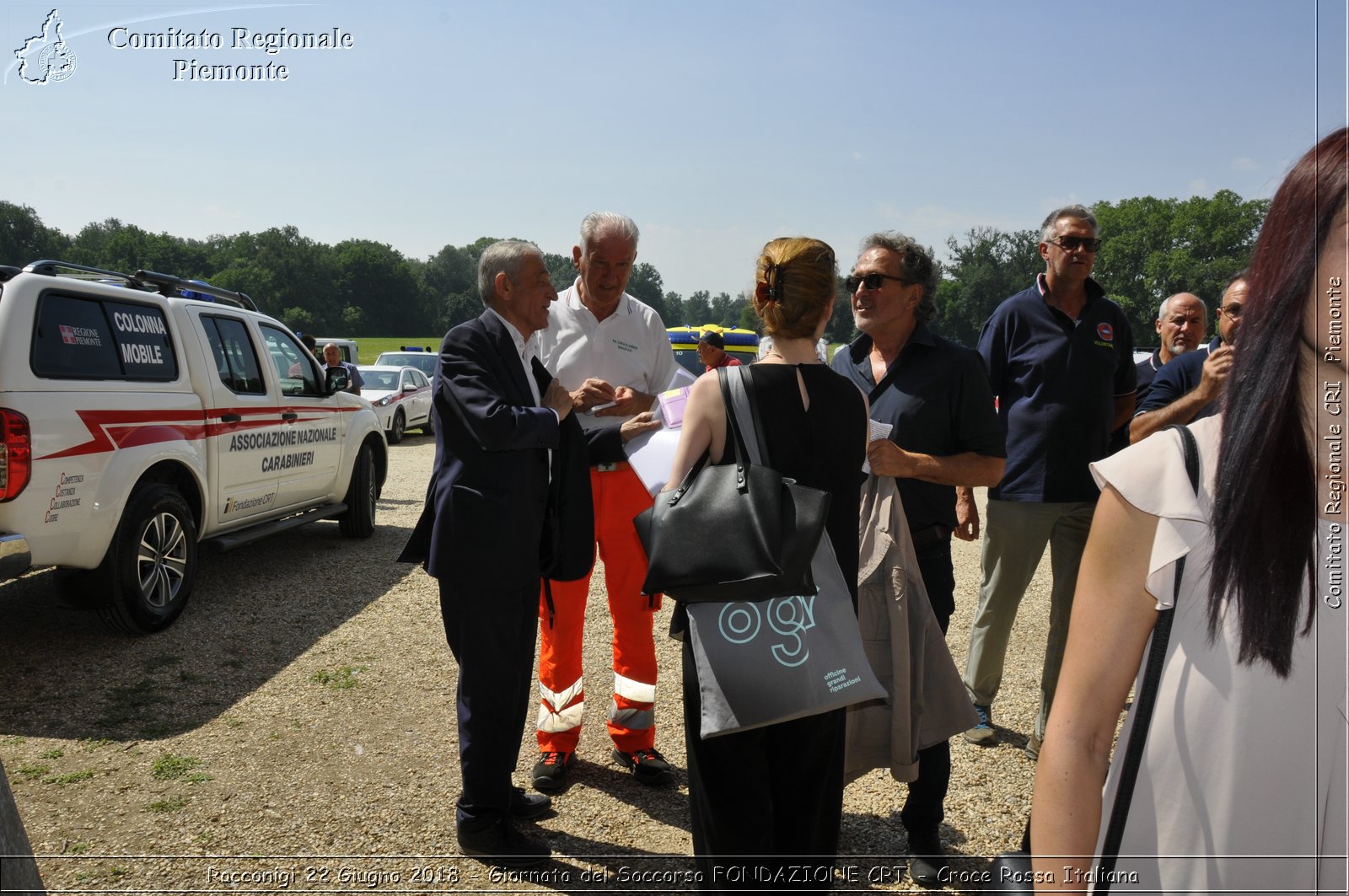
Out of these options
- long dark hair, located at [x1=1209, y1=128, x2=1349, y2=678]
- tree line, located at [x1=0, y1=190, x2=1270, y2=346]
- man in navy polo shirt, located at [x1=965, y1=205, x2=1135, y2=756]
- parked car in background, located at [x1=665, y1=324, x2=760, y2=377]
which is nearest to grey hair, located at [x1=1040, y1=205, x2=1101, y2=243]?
man in navy polo shirt, located at [x1=965, y1=205, x2=1135, y2=756]

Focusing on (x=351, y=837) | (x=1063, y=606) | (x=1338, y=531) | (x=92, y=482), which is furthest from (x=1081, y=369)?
(x=92, y=482)

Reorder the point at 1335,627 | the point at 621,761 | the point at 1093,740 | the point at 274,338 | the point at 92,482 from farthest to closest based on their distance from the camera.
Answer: the point at 274,338 < the point at 92,482 < the point at 621,761 < the point at 1093,740 < the point at 1335,627

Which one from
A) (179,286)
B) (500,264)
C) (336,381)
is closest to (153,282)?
(179,286)

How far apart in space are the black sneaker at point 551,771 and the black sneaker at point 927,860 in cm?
152

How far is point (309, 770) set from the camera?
395cm

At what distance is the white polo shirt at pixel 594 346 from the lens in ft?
13.3

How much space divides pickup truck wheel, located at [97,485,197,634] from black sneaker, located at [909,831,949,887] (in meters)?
4.75

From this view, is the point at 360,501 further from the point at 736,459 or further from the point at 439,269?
the point at 439,269

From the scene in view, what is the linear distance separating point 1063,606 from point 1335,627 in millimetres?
3283

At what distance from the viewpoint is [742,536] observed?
208 centimetres

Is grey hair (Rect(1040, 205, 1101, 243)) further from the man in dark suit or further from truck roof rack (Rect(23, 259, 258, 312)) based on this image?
truck roof rack (Rect(23, 259, 258, 312))

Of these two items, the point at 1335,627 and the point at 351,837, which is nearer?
the point at 1335,627

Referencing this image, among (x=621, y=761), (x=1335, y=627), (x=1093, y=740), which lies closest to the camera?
(x=1335, y=627)

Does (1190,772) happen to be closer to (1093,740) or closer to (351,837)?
(1093,740)
